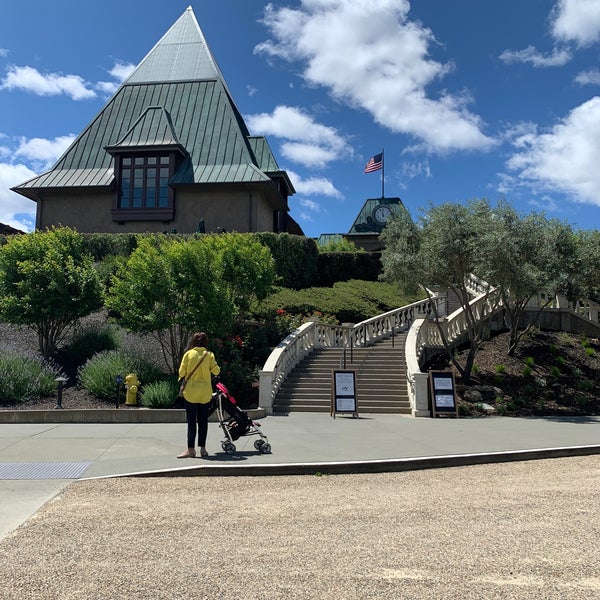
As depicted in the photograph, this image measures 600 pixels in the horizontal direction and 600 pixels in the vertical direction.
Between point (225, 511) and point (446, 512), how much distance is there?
2.34m

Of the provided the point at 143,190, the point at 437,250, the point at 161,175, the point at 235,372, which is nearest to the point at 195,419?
the point at 235,372

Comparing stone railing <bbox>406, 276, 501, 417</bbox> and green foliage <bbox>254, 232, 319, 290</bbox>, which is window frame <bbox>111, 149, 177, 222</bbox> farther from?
stone railing <bbox>406, 276, 501, 417</bbox>

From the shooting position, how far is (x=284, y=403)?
588 inches

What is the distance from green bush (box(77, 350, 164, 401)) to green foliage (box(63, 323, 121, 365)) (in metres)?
2.06

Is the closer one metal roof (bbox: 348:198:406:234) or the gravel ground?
the gravel ground

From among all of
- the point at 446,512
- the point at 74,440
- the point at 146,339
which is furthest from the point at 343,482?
the point at 146,339

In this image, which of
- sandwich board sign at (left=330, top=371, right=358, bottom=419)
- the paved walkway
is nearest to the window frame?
sandwich board sign at (left=330, top=371, right=358, bottom=419)

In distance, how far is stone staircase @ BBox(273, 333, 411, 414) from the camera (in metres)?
15.0

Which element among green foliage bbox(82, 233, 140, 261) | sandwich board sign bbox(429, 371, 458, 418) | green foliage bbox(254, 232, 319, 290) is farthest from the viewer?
green foliage bbox(254, 232, 319, 290)

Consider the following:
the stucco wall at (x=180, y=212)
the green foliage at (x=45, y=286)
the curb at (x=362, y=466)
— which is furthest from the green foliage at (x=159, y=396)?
the stucco wall at (x=180, y=212)

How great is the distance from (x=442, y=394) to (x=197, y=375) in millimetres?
8279

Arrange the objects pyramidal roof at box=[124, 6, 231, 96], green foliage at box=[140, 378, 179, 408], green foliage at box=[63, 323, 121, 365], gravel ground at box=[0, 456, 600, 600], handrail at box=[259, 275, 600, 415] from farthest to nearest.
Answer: pyramidal roof at box=[124, 6, 231, 96] → green foliage at box=[63, 323, 121, 365] → handrail at box=[259, 275, 600, 415] → green foliage at box=[140, 378, 179, 408] → gravel ground at box=[0, 456, 600, 600]

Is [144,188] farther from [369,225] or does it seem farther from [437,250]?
[369,225]

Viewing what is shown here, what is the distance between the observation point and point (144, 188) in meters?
30.4
